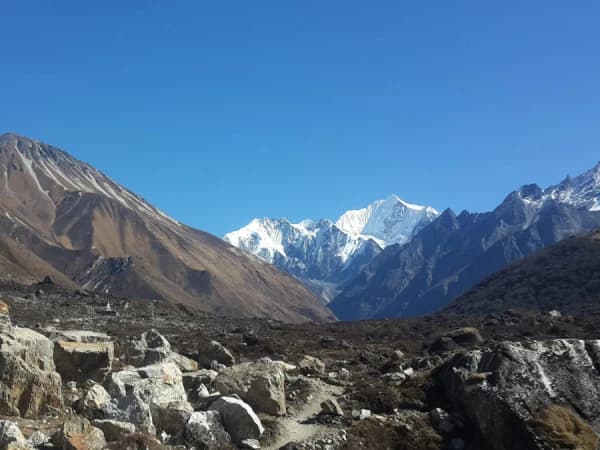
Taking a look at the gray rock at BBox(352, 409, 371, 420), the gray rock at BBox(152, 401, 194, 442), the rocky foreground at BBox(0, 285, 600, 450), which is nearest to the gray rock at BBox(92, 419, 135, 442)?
the rocky foreground at BBox(0, 285, 600, 450)

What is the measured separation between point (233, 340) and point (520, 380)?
39.8 m

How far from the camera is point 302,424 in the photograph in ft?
67.5

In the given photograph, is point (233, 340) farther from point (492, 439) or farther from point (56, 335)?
point (492, 439)

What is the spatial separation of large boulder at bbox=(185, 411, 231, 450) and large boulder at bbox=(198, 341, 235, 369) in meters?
15.0

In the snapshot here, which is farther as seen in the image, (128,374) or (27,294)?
(27,294)

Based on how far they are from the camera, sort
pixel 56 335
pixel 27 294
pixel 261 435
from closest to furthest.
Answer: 1. pixel 261 435
2. pixel 56 335
3. pixel 27 294

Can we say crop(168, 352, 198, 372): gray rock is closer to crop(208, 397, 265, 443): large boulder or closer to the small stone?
crop(208, 397, 265, 443): large boulder

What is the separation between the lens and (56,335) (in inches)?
1276

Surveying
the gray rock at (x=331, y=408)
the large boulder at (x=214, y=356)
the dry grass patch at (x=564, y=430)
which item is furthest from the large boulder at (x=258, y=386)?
the large boulder at (x=214, y=356)

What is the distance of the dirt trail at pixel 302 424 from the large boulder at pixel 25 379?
6495 millimetres

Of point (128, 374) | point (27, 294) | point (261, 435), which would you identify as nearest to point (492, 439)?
point (261, 435)

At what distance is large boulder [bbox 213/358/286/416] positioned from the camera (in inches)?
832

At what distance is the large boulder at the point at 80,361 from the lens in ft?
72.4

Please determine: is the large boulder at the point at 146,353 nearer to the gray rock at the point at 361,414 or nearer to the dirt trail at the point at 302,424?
the dirt trail at the point at 302,424
